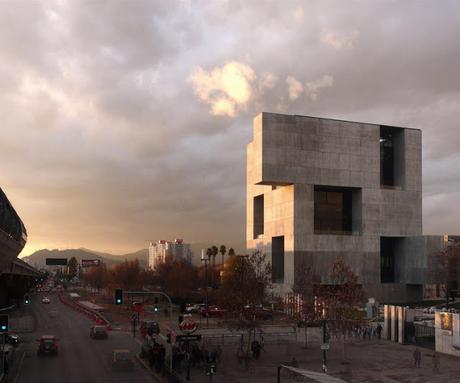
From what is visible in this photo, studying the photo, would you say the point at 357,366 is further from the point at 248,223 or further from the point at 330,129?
the point at 248,223

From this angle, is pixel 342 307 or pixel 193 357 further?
pixel 342 307

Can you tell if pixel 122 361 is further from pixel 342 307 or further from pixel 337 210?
pixel 337 210

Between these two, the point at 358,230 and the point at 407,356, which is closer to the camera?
the point at 407,356

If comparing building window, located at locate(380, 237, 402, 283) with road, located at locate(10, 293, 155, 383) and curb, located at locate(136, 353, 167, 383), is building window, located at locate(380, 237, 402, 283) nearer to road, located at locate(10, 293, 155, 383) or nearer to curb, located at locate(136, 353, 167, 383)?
road, located at locate(10, 293, 155, 383)

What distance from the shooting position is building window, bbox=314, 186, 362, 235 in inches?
3954

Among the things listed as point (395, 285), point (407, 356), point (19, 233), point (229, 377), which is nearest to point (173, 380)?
point (229, 377)

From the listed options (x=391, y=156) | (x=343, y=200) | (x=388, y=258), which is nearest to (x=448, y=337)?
(x=343, y=200)

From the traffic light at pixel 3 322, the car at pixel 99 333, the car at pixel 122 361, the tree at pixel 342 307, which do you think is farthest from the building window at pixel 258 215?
the traffic light at pixel 3 322

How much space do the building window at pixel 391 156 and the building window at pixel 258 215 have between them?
2488 centimetres

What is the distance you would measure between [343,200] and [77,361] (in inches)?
2846

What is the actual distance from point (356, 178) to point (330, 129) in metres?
10.2

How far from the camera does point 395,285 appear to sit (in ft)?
335

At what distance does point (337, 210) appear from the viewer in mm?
102938

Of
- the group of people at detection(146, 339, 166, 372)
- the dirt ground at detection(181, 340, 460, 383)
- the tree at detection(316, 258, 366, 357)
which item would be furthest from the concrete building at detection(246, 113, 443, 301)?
the group of people at detection(146, 339, 166, 372)
